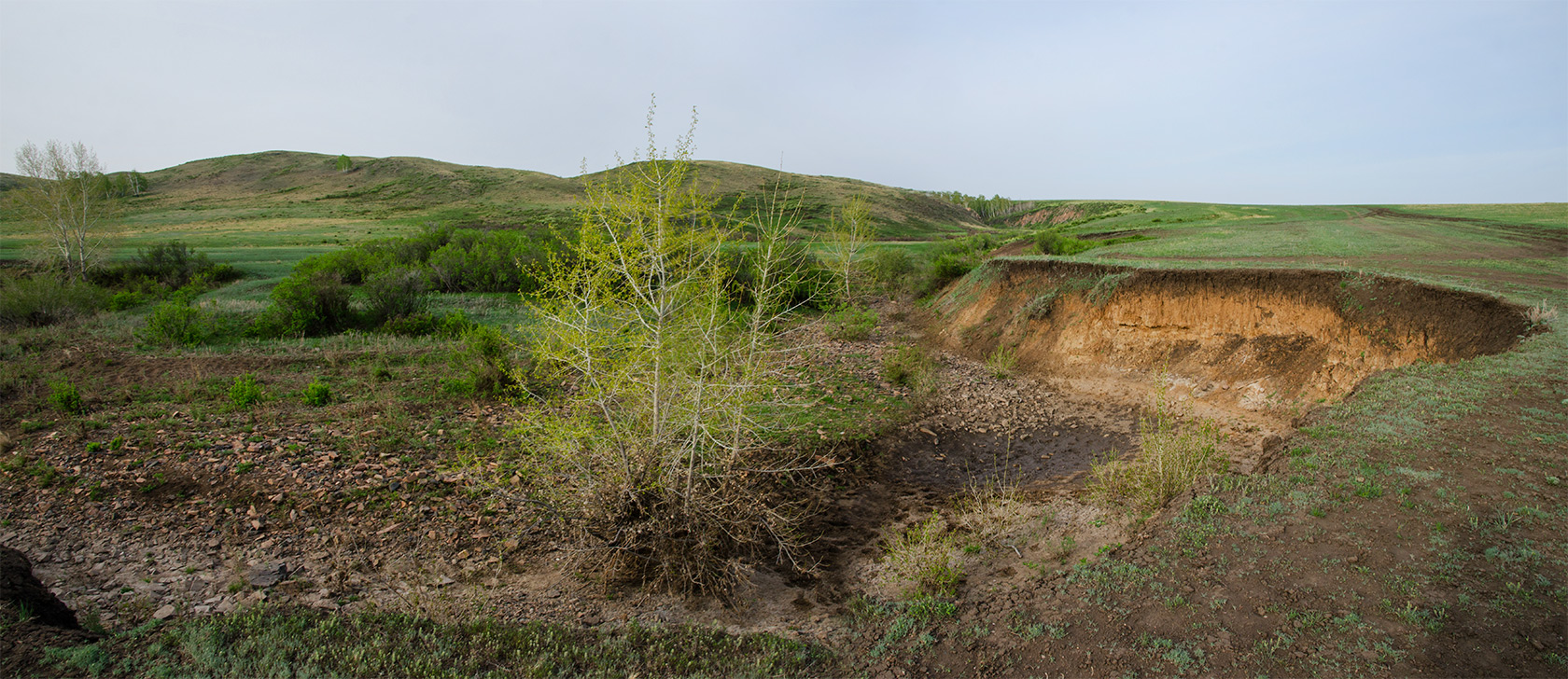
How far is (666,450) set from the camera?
6465 mm

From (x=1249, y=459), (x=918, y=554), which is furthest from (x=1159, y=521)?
(x=1249, y=459)

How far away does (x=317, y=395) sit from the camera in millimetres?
11227

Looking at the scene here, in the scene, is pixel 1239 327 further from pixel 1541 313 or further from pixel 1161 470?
pixel 1161 470

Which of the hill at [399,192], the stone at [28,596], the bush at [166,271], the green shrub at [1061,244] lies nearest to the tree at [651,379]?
the stone at [28,596]

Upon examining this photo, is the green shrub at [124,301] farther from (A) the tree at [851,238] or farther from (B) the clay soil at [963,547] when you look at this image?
(A) the tree at [851,238]

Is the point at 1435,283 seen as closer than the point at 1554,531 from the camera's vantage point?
No

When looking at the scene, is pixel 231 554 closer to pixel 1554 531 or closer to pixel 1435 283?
pixel 1554 531

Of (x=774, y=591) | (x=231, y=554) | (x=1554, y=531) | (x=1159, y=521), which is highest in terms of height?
(x=1554, y=531)

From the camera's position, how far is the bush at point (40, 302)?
56.1ft

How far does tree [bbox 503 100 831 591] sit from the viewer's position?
19.5 ft

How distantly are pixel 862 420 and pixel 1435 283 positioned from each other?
422 inches

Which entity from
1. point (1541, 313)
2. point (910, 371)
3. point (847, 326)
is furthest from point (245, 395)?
point (1541, 313)

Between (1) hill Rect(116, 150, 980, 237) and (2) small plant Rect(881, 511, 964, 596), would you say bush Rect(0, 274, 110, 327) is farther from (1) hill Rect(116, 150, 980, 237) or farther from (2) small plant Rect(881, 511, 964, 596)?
→ (1) hill Rect(116, 150, 980, 237)

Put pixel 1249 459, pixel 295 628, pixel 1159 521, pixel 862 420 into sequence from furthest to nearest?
1. pixel 862 420
2. pixel 1249 459
3. pixel 1159 521
4. pixel 295 628
